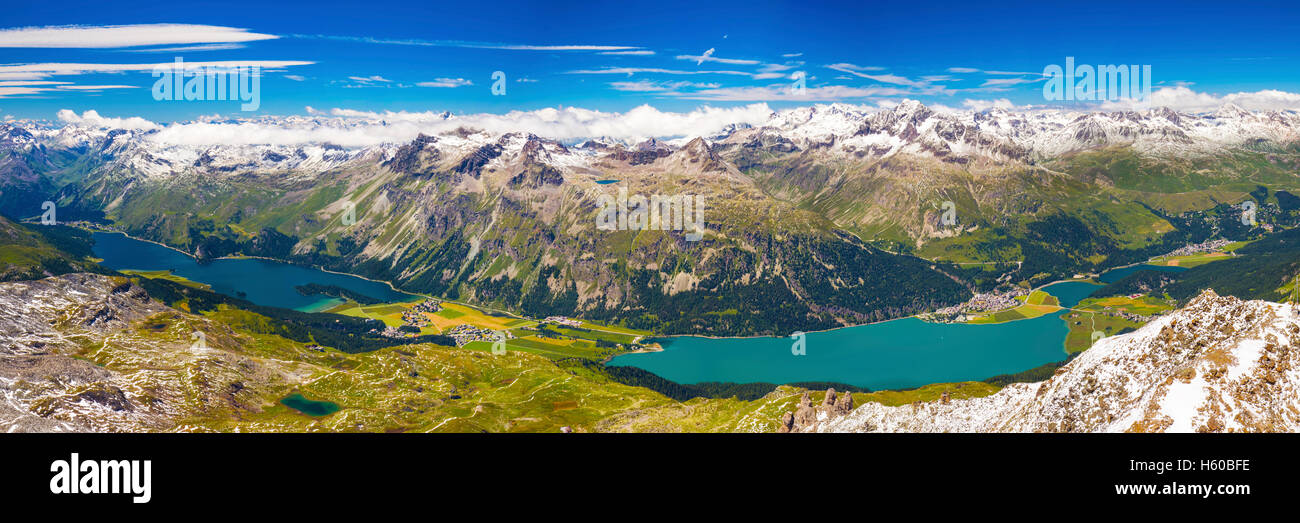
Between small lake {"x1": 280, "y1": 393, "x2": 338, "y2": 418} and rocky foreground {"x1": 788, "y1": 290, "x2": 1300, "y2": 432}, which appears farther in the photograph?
small lake {"x1": 280, "y1": 393, "x2": 338, "y2": 418}

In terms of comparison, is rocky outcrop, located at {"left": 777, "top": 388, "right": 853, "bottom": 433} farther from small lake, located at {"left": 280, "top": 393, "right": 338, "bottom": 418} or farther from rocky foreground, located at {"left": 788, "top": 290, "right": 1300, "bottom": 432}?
small lake, located at {"left": 280, "top": 393, "right": 338, "bottom": 418}

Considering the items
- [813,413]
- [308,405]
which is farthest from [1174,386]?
[308,405]

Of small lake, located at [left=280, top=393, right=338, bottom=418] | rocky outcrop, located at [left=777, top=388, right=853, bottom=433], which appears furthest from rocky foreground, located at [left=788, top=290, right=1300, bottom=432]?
small lake, located at [left=280, top=393, right=338, bottom=418]

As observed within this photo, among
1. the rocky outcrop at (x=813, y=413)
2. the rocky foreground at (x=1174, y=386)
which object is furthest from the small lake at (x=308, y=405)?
the rocky foreground at (x=1174, y=386)

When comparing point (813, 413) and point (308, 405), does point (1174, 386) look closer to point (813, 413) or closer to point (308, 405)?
point (813, 413)
